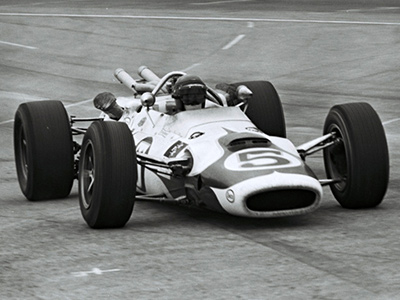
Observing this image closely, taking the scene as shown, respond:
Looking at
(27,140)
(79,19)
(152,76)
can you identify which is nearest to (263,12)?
(79,19)

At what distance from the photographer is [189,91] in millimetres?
10844

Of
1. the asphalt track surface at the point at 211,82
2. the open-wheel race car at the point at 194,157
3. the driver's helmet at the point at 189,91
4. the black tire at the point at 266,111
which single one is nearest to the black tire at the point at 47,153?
the open-wheel race car at the point at 194,157

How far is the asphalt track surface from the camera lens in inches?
313

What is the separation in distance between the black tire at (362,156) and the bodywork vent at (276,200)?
84cm

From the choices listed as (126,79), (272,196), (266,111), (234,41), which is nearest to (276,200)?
(272,196)

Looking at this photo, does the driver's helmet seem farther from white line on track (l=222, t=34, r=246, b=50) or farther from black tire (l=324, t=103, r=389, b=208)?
white line on track (l=222, t=34, r=246, b=50)

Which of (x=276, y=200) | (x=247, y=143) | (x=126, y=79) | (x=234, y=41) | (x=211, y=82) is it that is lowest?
(x=276, y=200)

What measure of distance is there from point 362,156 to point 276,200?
1.11 metres

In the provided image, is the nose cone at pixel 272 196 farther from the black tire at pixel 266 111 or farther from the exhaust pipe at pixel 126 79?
the exhaust pipe at pixel 126 79

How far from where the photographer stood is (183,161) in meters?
10.1

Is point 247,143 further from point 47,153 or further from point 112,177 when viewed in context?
point 47,153

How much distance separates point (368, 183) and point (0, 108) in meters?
11.0

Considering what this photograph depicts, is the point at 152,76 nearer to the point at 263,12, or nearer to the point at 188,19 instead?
the point at 188,19

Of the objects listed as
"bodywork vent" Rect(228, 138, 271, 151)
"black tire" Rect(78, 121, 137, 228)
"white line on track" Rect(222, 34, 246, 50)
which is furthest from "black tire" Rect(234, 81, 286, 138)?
"white line on track" Rect(222, 34, 246, 50)
